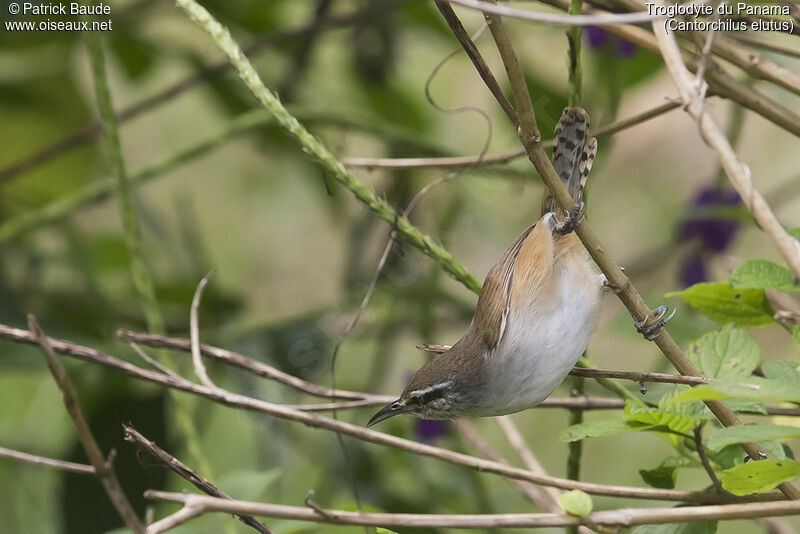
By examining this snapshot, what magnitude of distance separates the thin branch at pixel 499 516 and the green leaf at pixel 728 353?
20 centimetres

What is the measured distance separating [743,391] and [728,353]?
1.27ft

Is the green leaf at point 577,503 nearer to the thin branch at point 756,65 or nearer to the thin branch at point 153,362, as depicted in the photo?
the thin branch at point 153,362

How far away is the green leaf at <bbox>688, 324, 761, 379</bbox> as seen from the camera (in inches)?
48.8

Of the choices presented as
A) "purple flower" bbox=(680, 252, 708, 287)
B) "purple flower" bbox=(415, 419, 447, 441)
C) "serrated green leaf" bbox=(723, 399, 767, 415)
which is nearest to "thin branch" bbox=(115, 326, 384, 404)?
"serrated green leaf" bbox=(723, 399, 767, 415)

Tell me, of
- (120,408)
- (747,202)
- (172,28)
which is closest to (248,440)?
(120,408)

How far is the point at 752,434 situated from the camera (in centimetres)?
104

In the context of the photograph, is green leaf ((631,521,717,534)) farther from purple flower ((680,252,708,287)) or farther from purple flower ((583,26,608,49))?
purple flower ((583,26,608,49))

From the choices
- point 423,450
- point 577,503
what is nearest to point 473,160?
point 423,450

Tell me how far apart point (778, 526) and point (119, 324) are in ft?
7.87

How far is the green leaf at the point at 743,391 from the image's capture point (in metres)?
0.92

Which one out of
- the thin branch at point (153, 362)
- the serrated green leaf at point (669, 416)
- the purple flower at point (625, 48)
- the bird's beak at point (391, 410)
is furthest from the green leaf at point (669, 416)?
the purple flower at point (625, 48)

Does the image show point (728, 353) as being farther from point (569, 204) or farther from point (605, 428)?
point (569, 204)

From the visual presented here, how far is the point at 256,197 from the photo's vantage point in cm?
416

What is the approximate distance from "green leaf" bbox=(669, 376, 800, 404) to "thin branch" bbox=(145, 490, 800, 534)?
0.22 meters
